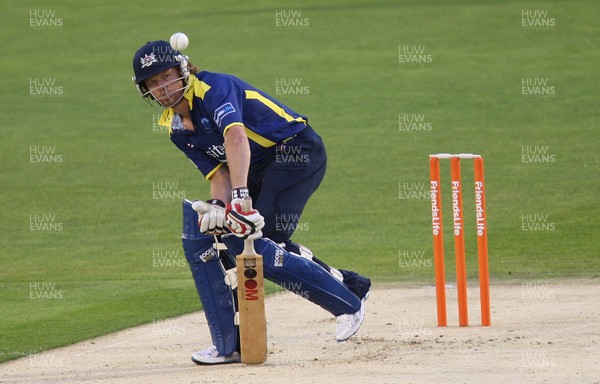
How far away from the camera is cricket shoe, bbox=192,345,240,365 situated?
7.81m

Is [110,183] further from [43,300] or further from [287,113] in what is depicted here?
[287,113]

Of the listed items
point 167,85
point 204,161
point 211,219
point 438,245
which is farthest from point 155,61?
point 438,245

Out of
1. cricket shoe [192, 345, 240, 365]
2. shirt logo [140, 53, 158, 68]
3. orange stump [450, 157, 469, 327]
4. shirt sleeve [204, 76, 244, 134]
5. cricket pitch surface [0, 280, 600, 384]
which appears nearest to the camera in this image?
cricket pitch surface [0, 280, 600, 384]

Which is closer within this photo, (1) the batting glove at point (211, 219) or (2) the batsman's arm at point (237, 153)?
(2) the batsman's arm at point (237, 153)

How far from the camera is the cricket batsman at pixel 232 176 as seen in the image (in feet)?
24.6

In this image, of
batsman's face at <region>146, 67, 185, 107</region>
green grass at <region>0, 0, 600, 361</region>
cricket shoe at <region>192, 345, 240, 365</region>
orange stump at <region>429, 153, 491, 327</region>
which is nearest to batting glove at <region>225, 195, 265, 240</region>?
batsman's face at <region>146, 67, 185, 107</region>

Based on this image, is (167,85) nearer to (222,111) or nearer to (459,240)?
(222,111)

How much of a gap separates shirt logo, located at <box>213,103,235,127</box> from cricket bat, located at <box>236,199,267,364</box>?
0.75 m

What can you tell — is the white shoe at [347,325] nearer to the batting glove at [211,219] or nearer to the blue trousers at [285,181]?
the blue trousers at [285,181]

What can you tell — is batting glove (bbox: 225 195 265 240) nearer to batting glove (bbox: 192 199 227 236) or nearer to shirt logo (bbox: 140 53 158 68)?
batting glove (bbox: 192 199 227 236)

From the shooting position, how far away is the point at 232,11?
30797 millimetres

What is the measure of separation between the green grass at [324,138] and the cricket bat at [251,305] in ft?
6.59

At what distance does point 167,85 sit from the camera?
7523mm

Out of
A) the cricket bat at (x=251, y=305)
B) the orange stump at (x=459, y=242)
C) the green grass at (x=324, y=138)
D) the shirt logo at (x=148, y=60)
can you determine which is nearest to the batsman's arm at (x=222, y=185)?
the cricket bat at (x=251, y=305)
